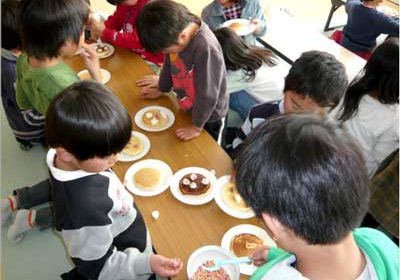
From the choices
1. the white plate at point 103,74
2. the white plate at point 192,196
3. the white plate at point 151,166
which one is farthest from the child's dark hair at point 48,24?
the white plate at point 192,196

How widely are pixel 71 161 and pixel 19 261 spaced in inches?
45.3

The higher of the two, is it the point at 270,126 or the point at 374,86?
the point at 270,126

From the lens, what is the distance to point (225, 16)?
2.70 m

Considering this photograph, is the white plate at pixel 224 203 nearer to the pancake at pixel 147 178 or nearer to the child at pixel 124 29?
the pancake at pixel 147 178

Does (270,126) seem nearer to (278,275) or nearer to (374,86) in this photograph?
(278,275)

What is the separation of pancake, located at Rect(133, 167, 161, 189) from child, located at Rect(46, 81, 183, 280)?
27 centimetres

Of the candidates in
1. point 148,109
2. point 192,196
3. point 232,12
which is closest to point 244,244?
point 192,196

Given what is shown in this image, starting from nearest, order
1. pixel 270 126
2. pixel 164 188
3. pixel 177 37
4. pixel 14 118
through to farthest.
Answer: pixel 270 126
pixel 164 188
pixel 177 37
pixel 14 118

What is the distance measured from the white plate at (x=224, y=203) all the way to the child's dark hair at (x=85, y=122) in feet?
1.62

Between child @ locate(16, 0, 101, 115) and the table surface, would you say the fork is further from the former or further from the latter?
child @ locate(16, 0, 101, 115)

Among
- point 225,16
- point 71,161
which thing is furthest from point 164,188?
point 225,16

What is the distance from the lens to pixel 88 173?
43.4 inches

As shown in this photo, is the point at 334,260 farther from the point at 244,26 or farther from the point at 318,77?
the point at 244,26

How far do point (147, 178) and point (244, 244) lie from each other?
472 millimetres
